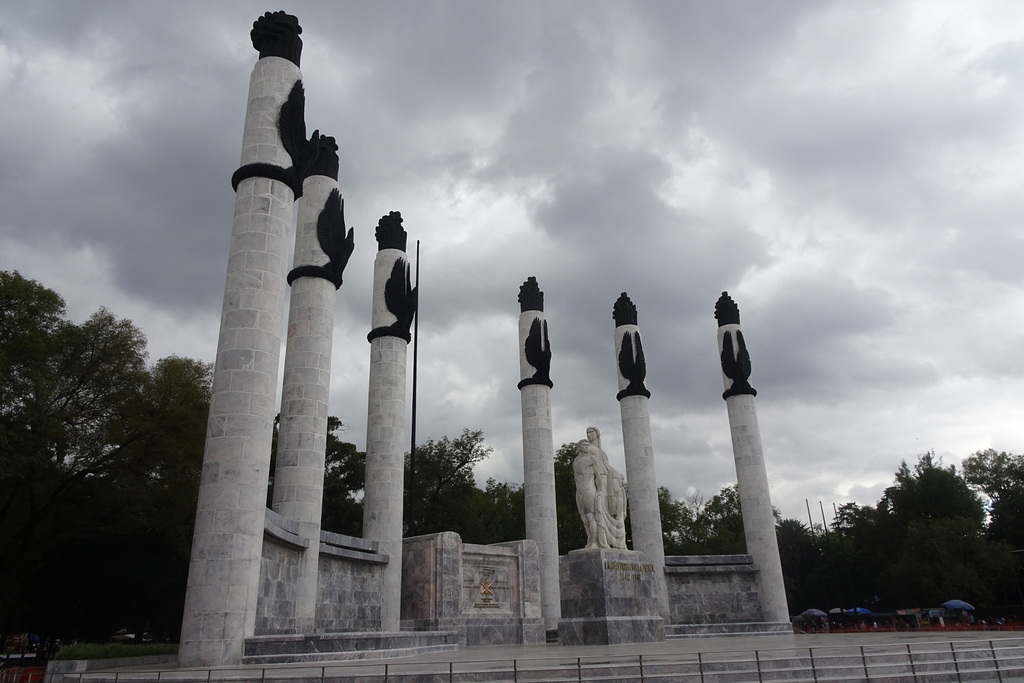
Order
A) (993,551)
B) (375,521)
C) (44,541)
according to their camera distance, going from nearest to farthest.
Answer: (375,521), (44,541), (993,551)

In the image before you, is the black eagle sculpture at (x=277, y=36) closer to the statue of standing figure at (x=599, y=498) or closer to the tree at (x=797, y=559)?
the statue of standing figure at (x=599, y=498)

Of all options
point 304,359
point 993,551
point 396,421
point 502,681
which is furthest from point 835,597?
point 502,681

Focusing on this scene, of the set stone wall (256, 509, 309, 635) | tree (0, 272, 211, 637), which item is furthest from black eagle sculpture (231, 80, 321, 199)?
tree (0, 272, 211, 637)

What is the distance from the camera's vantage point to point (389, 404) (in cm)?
2028

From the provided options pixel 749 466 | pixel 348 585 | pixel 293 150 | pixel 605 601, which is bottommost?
pixel 605 601

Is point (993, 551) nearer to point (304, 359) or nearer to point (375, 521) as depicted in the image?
point (375, 521)

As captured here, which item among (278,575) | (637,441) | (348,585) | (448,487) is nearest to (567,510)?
(448,487)

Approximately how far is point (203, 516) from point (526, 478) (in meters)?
15.4

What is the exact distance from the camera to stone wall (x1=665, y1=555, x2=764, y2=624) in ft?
79.2

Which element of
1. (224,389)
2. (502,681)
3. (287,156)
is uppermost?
(287,156)

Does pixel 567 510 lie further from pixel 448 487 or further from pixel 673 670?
pixel 673 670

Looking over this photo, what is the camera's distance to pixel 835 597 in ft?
170

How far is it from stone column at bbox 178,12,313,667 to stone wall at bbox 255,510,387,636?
1876mm

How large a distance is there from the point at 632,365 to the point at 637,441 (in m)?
2.95
